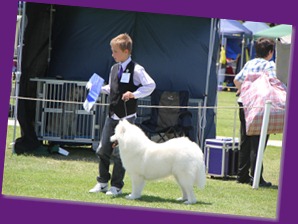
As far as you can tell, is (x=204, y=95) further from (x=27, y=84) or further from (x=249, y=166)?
(x=27, y=84)

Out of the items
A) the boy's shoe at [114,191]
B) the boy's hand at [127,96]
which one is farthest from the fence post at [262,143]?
the boy's hand at [127,96]

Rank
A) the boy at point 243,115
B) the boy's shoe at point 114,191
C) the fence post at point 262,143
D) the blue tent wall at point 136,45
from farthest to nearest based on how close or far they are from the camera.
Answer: the blue tent wall at point 136,45, the boy at point 243,115, the fence post at point 262,143, the boy's shoe at point 114,191

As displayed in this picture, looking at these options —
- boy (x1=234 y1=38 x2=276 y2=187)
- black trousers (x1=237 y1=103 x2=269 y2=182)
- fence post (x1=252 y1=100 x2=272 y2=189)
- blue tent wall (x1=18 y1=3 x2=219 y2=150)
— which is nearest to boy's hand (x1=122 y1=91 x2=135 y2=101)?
boy (x1=234 y1=38 x2=276 y2=187)

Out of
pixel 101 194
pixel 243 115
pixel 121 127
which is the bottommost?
pixel 101 194

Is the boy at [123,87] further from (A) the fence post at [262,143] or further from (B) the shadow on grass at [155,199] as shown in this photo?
(A) the fence post at [262,143]

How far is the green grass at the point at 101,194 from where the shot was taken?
6926mm

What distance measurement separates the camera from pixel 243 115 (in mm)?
8742

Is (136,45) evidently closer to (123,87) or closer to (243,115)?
(243,115)

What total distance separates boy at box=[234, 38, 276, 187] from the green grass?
0.63ft

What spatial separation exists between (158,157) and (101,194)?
3.02ft

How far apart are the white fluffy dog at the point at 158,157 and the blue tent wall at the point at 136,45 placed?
3.94 meters

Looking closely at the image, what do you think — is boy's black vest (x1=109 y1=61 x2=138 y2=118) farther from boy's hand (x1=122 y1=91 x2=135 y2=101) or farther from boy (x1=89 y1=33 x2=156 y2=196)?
boy's hand (x1=122 y1=91 x2=135 y2=101)

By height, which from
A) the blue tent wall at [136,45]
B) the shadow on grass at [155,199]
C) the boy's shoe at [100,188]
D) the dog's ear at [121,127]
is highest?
the blue tent wall at [136,45]

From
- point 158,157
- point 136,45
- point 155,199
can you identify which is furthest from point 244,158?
point 136,45
